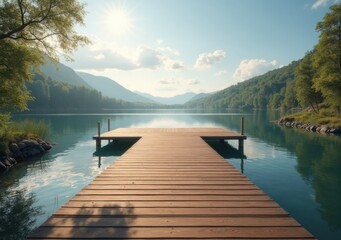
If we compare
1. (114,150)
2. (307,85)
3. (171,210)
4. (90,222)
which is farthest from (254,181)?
(307,85)

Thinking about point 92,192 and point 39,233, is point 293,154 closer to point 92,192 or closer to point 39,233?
point 92,192

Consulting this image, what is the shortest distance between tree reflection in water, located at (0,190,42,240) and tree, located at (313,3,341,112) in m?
38.4

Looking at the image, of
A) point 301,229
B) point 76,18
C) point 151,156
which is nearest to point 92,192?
point 301,229

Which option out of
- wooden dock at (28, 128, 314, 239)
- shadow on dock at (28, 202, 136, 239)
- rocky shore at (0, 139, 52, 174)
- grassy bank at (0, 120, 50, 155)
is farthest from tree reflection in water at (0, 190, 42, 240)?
grassy bank at (0, 120, 50, 155)

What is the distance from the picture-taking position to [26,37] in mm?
17703

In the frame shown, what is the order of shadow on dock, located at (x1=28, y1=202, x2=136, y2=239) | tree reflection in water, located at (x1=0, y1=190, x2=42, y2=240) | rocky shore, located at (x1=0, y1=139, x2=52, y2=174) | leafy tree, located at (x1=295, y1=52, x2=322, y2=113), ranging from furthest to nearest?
leafy tree, located at (x1=295, y1=52, x2=322, y2=113) → rocky shore, located at (x1=0, y1=139, x2=52, y2=174) → tree reflection in water, located at (x1=0, y1=190, x2=42, y2=240) → shadow on dock, located at (x1=28, y1=202, x2=136, y2=239)

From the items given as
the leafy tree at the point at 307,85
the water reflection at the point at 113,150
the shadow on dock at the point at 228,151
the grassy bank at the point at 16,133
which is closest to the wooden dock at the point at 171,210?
the shadow on dock at the point at 228,151

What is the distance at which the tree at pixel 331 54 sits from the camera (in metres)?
35.7

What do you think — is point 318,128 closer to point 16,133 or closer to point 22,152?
point 22,152

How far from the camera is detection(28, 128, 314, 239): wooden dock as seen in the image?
457 cm

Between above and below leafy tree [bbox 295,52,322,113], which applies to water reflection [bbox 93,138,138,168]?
below

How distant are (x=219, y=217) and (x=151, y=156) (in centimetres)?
750

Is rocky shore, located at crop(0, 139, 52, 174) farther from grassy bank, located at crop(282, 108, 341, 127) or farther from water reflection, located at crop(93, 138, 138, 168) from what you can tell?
grassy bank, located at crop(282, 108, 341, 127)

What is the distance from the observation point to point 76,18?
59.0ft
